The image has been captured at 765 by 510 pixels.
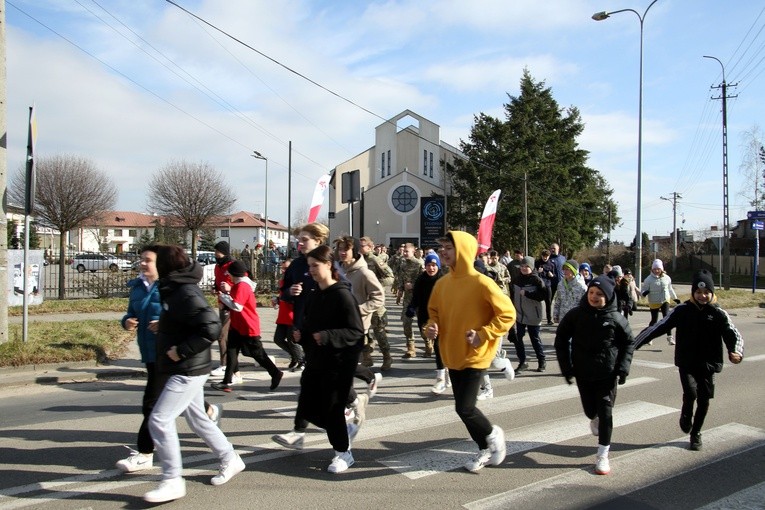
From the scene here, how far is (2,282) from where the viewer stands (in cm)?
893

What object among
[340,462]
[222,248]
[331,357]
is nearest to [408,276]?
[222,248]

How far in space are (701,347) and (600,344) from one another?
117cm

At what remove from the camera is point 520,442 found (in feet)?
17.7

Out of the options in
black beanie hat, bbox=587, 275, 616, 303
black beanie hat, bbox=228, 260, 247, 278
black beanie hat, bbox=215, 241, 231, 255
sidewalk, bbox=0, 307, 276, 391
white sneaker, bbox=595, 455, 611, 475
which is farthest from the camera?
black beanie hat, bbox=215, 241, 231, 255

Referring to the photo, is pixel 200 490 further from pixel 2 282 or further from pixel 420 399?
pixel 2 282

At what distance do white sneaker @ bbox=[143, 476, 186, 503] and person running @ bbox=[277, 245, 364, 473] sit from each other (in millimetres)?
1064

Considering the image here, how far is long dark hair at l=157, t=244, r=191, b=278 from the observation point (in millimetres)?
4078

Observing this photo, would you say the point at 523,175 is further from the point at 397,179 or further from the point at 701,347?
the point at 701,347

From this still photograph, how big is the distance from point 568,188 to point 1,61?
40.9m

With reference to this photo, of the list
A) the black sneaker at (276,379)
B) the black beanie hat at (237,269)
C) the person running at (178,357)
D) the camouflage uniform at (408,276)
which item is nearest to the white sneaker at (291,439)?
the person running at (178,357)

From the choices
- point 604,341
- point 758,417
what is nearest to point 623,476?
point 604,341

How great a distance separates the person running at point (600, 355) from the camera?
185 inches

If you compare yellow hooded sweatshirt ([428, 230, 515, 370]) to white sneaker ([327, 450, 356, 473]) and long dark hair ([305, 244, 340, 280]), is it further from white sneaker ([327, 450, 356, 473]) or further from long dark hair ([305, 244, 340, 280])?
white sneaker ([327, 450, 356, 473])

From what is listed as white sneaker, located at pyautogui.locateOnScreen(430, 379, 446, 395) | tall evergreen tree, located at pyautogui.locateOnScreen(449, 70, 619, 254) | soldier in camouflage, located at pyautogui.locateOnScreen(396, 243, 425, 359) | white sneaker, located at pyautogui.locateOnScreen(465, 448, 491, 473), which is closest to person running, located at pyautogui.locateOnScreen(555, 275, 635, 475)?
white sneaker, located at pyautogui.locateOnScreen(465, 448, 491, 473)
